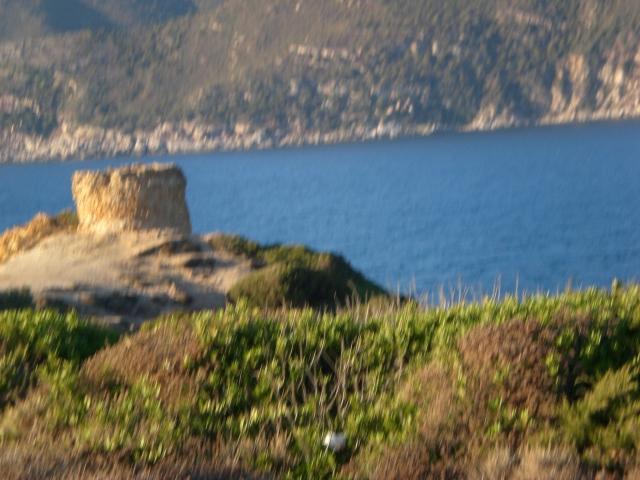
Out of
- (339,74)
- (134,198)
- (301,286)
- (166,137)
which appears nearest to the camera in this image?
(301,286)

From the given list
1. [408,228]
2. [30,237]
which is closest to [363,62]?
[408,228]

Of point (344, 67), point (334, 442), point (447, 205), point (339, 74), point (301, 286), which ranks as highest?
point (334, 442)

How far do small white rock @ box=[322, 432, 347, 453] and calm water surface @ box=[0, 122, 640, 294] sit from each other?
15.4ft

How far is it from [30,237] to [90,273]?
208 inches

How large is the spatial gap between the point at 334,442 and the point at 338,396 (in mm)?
708

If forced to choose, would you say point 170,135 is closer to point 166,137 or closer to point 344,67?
point 166,137

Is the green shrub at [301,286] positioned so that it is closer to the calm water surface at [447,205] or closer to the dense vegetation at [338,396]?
the calm water surface at [447,205]

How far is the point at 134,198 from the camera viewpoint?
27984mm

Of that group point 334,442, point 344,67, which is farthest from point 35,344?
point 344,67

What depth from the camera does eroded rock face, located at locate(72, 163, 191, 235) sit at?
90.7 ft

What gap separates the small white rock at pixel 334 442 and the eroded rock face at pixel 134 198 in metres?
21.7

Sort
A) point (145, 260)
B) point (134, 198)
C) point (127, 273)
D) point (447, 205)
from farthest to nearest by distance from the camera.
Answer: point (447, 205) → point (134, 198) → point (145, 260) → point (127, 273)

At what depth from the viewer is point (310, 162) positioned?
153250 mm

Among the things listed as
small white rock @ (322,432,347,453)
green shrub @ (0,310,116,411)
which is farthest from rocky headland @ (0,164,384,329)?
small white rock @ (322,432,347,453)
